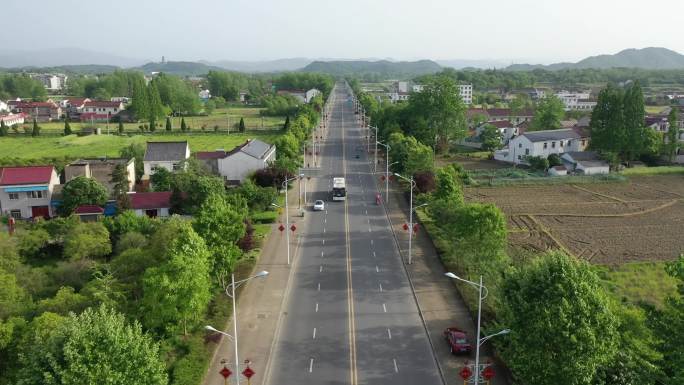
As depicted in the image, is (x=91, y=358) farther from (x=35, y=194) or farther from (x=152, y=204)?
(x=35, y=194)

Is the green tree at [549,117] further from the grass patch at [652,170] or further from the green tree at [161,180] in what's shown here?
the green tree at [161,180]

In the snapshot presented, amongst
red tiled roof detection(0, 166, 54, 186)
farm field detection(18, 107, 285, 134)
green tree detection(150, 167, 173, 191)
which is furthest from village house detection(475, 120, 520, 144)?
red tiled roof detection(0, 166, 54, 186)

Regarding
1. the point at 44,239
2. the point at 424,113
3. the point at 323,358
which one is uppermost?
the point at 424,113

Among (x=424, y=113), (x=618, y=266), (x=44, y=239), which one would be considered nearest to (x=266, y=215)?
(x=44, y=239)

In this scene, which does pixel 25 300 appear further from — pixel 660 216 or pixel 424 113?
pixel 424 113

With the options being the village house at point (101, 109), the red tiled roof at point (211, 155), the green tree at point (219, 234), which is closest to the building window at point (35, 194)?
the red tiled roof at point (211, 155)

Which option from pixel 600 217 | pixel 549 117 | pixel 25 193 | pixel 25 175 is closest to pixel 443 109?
pixel 549 117

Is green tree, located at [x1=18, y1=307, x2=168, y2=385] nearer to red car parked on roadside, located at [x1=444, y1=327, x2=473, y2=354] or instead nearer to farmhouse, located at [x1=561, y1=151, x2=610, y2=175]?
red car parked on roadside, located at [x1=444, y1=327, x2=473, y2=354]
